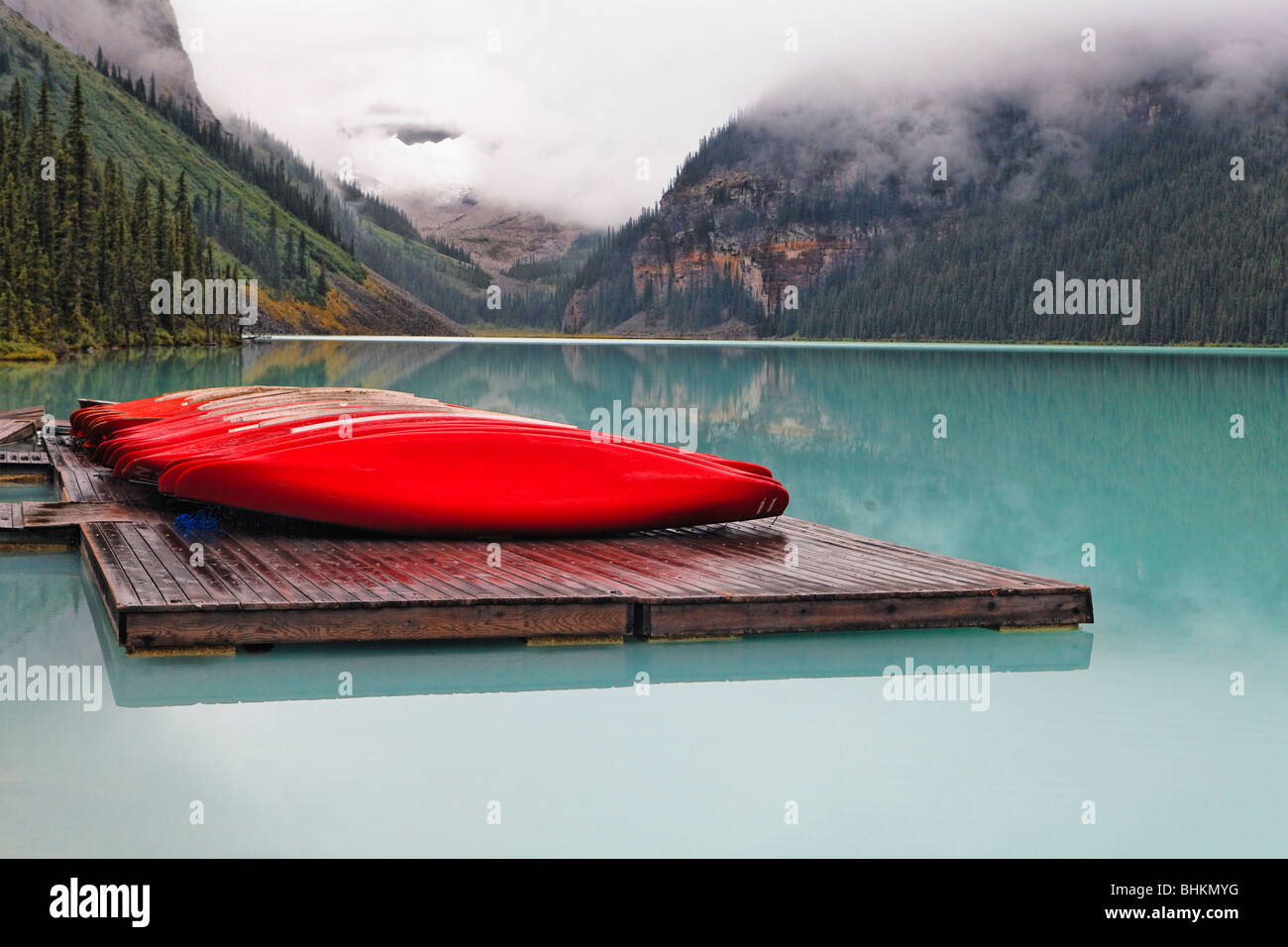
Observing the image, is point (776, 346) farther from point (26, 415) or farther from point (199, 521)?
point (199, 521)

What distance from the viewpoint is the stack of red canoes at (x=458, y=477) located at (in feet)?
31.1

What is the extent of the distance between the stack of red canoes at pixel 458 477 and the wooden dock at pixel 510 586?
0.20 meters

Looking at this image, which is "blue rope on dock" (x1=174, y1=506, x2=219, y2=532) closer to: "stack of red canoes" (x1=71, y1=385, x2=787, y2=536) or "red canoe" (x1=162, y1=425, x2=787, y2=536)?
"red canoe" (x1=162, y1=425, x2=787, y2=536)

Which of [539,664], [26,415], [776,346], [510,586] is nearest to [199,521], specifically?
[510,586]

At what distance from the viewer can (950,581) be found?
8711 mm

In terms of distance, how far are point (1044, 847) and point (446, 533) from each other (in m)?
5.61

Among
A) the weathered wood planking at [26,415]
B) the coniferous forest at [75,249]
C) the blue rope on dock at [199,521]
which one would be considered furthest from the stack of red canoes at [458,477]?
the coniferous forest at [75,249]

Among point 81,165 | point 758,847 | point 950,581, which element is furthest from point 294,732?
point 81,165

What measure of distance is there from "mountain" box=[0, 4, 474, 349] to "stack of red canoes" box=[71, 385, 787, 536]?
Answer: 58.8 meters

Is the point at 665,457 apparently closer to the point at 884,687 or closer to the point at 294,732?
the point at 884,687

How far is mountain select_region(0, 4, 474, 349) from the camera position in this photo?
71.1 m

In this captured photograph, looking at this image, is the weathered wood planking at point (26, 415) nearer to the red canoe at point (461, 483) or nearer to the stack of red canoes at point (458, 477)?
the stack of red canoes at point (458, 477)

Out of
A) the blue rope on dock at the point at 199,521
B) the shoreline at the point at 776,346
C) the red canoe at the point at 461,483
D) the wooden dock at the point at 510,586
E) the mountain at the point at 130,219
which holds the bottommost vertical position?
the wooden dock at the point at 510,586
